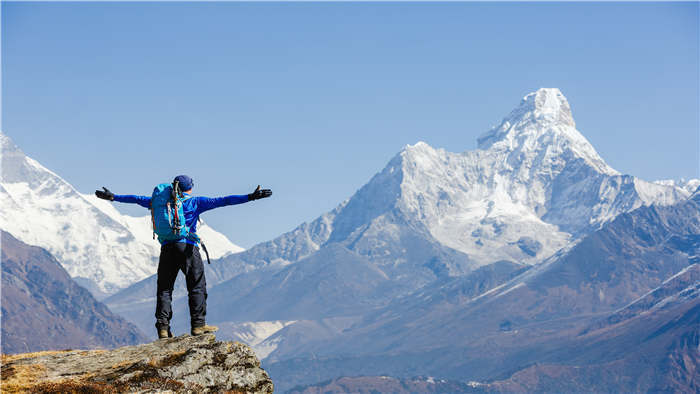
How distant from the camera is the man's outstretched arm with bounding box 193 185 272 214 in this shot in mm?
31391

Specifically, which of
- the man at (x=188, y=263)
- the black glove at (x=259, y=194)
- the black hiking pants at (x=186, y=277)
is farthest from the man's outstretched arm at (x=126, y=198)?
the black glove at (x=259, y=194)

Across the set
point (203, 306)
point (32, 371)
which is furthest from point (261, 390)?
point (32, 371)

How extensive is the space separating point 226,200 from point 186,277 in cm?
308

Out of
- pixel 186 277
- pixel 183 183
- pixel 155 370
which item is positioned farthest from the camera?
pixel 183 183

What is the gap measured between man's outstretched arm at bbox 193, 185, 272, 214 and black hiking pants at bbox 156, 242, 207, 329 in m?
1.49

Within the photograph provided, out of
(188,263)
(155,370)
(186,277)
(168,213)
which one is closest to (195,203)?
(168,213)

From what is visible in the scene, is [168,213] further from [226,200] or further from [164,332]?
[164,332]

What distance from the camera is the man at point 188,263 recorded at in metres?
31.9

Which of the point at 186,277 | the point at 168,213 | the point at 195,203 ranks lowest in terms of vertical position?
the point at 186,277

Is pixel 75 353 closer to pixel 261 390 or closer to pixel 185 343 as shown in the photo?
pixel 185 343

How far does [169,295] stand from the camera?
1280 inches

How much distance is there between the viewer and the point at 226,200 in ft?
105

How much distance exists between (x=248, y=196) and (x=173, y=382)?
266 inches

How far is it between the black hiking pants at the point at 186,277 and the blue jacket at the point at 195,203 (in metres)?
0.48
